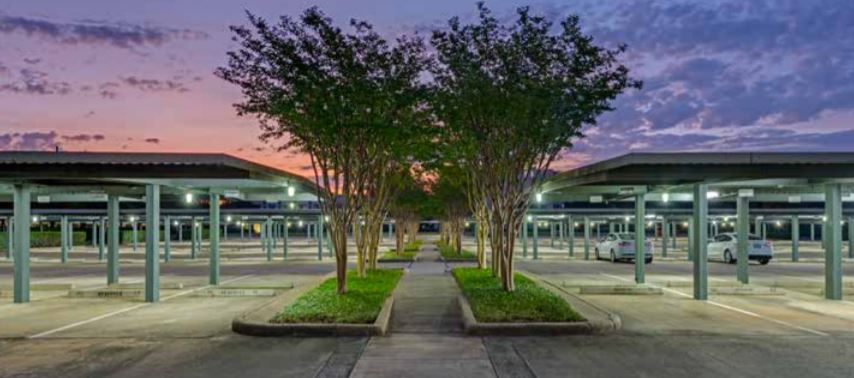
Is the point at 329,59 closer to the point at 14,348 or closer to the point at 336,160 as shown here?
the point at 336,160

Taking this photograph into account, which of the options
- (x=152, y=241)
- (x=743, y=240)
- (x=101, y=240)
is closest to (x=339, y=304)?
(x=152, y=241)

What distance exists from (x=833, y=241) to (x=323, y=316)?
13.4 m

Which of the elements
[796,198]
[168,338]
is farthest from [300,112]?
[796,198]

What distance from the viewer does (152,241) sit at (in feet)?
57.2

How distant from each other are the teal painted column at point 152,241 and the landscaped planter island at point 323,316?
3674 millimetres

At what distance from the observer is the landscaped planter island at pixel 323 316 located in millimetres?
11555

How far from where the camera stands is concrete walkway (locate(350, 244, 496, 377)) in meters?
8.94

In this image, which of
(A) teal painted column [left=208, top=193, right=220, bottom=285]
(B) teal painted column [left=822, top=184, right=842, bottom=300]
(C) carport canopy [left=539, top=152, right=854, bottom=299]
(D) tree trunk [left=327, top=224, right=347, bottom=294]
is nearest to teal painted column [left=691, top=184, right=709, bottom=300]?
(C) carport canopy [left=539, top=152, right=854, bottom=299]

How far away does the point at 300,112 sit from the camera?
14742mm

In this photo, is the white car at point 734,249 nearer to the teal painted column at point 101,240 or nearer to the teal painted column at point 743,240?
the teal painted column at point 743,240

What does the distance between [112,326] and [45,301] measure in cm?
601

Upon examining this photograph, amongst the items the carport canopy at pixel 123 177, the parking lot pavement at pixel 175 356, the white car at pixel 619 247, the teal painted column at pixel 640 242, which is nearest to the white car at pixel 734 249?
the white car at pixel 619 247

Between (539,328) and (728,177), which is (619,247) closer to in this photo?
(728,177)

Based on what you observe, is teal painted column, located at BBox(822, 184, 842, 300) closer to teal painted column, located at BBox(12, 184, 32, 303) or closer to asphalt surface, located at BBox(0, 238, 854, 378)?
asphalt surface, located at BBox(0, 238, 854, 378)
